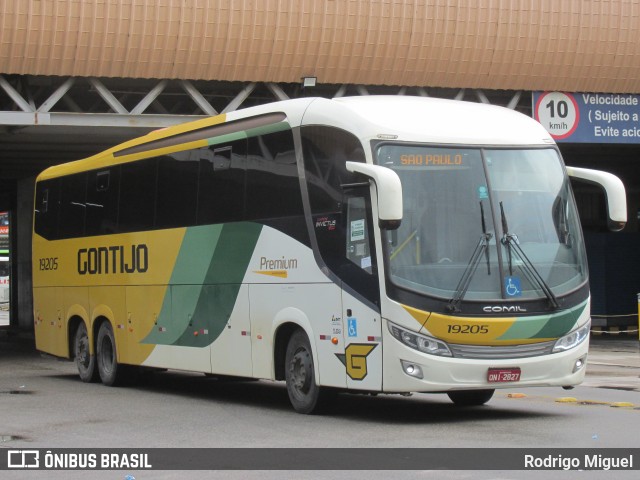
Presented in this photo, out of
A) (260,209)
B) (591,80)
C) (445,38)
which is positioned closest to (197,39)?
(445,38)

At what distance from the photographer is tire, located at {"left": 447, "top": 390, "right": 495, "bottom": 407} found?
15227 millimetres

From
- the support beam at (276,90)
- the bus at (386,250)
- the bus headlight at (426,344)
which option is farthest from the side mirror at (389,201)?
the support beam at (276,90)

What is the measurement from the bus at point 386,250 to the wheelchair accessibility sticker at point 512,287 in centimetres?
1

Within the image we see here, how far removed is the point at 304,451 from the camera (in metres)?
11.0

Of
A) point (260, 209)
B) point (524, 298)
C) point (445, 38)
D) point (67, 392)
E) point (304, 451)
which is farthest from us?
point (445, 38)

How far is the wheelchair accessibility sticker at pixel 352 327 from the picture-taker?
13477 mm

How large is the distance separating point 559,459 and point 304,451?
2143 millimetres

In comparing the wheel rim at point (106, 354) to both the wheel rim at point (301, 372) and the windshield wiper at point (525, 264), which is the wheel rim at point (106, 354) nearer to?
the wheel rim at point (301, 372)

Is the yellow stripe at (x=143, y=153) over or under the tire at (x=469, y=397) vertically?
over

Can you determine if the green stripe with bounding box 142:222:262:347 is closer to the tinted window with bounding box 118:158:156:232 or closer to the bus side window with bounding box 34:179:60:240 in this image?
the tinted window with bounding box 118:158:156:232

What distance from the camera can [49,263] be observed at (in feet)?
73.0

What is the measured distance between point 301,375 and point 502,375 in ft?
8.29

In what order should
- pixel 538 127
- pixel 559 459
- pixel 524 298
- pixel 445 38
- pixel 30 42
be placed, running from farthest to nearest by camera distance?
1. pixel 445 38
2. pixel 30 42
3. pixel 538 127
4. pixel 524 298
5. pixel 559 459

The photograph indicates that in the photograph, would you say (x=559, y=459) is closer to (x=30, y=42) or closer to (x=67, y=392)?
(x=67, y=392)
